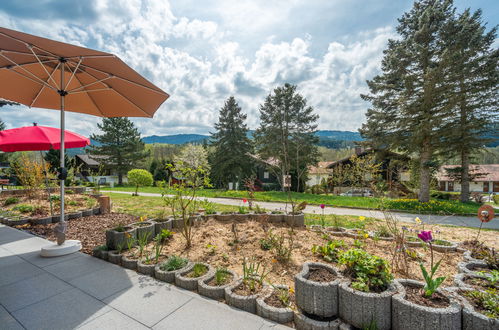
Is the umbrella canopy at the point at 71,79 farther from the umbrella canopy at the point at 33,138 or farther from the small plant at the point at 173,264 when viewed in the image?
the small plant at the point at 173,264

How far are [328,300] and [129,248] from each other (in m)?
2.51

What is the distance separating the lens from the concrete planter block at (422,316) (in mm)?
1392

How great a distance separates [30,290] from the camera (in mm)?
2123

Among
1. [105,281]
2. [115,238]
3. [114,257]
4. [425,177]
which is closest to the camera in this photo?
[105,281]

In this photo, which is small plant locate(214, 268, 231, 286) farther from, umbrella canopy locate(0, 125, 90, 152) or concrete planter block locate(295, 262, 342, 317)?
umbrella canopy locate(0, 125, 90, 152)

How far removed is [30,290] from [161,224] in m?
1.74

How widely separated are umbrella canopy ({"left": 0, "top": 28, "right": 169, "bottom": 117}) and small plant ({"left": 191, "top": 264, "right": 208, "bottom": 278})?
2671 millimetres

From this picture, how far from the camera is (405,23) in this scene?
37.7 ft

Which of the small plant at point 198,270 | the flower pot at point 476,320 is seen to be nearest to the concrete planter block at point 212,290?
the small plant at point 198,270

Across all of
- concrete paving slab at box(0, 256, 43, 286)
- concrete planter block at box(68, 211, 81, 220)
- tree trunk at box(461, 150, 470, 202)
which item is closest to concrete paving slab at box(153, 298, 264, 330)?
concrete paving slab at box(0, 256, 43, 286)

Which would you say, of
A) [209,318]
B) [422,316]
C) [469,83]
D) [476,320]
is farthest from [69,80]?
[469,83]

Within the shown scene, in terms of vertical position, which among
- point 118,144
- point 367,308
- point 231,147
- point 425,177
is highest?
point 118,144

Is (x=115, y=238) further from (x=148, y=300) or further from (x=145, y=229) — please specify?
(x=148, y=300)

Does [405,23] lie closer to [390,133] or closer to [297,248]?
[390,133]
